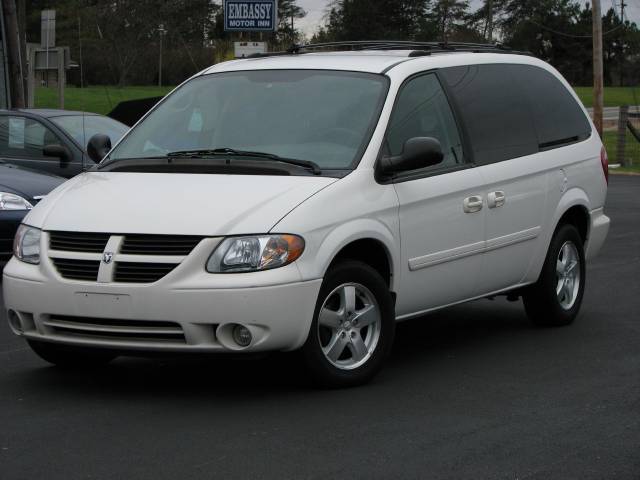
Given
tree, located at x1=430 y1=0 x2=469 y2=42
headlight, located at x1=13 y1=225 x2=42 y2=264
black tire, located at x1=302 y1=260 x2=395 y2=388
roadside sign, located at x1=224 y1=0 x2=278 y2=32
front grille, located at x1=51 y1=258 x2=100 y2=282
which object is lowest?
black tire, located at x1=302 y1=260 x2=395 y2=388

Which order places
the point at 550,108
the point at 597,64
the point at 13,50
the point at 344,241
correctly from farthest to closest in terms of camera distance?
the point at 597,64, the point at 13,50, the point at 550,108, the point at 344,241

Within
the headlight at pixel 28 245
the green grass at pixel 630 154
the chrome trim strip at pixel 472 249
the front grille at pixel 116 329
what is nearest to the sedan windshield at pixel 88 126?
the chrome trim strip at pixel 472 249

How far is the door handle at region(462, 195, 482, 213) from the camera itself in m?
7.95

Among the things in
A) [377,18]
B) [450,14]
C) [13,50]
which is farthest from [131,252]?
[377,18]

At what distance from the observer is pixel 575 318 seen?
31.4 feet

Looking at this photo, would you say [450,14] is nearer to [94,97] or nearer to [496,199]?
[94,97]

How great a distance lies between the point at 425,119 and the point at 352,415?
2.16 metres

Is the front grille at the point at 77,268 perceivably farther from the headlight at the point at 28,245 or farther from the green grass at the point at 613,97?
the green grass at the point at 613,97

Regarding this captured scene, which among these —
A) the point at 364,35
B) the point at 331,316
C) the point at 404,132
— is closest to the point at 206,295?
the point at 331,316

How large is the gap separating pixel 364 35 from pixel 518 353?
8263cm

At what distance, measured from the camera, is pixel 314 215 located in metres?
6.80

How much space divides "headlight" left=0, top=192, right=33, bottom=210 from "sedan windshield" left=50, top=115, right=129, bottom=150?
350cm

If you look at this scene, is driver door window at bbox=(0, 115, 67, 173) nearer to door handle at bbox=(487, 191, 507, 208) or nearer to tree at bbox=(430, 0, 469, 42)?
door handle at bbox=(487, 191, 507, 208)

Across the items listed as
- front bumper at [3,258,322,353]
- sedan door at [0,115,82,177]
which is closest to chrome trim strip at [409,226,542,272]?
front bumper at [3,258,322,353]
